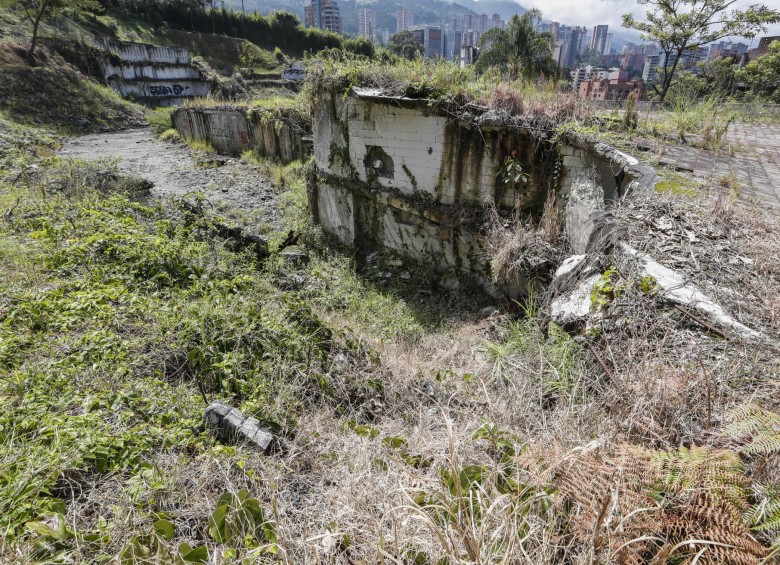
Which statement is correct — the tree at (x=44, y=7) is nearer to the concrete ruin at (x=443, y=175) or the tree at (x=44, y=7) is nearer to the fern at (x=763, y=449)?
the concrete ruin at (x=443, y=175)

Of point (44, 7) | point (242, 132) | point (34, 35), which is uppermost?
point (44, 7)

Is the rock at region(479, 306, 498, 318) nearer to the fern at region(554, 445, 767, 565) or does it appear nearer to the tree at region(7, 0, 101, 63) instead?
the fern at region(554, 445, 767, 565)

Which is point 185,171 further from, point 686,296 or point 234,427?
point 686,296

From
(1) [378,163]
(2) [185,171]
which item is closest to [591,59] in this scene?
(2) [185,171]

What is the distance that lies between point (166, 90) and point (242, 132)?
16.8 metres

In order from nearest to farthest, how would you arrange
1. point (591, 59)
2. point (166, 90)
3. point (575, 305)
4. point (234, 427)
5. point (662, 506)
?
point (662, 506) < point (234, 427) < point (575, 305) < point (166, 90) < point (591, 59)

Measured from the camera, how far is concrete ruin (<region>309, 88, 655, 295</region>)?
500 centimetres

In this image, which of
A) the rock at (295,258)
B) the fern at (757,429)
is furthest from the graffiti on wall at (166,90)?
the fern at (757,429)

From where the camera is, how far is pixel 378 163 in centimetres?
716

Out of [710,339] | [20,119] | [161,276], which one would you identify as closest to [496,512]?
[710,339]

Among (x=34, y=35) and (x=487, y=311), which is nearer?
(x=487, y=311)

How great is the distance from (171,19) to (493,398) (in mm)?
47666

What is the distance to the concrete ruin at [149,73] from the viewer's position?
24.5 meters

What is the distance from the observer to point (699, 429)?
1.95 metres
